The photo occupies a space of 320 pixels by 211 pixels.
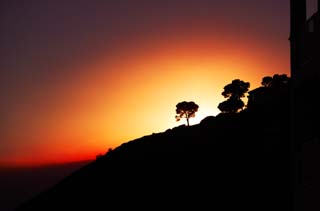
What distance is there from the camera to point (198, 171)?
185 ft

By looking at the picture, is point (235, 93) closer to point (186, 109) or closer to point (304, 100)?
point (186, 109)

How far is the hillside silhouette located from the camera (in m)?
47.1

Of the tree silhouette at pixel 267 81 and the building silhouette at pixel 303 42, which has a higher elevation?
the tree silhouette at pixel 267 81

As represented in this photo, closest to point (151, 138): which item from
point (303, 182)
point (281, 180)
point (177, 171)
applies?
point (177, 171)

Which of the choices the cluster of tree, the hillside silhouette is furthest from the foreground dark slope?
the cluster of tree

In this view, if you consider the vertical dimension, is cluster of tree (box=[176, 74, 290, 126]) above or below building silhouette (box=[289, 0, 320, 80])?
above

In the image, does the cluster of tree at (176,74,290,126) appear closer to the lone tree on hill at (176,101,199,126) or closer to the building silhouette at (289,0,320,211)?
the lone tree on hill at (176,101,199,126)

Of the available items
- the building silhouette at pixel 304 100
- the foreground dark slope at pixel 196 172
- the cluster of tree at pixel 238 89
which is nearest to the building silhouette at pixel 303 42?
the building silhouette at pixel 304 100

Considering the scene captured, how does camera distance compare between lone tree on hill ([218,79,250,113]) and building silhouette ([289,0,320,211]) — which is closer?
building silhouette ([289,0,320,211])

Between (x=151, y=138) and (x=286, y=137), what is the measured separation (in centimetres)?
2873

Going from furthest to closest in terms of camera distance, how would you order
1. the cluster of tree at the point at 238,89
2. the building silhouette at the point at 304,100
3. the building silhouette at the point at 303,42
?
the cluster of tree at the point at 238,89
the building silhouette at the point at 303,42
the building silhouette at the point at 304,100

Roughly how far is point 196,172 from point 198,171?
12.7 inches

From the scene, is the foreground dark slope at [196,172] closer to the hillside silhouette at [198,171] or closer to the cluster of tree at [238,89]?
the hillside silhouette at [198,171]

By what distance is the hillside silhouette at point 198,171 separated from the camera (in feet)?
155
